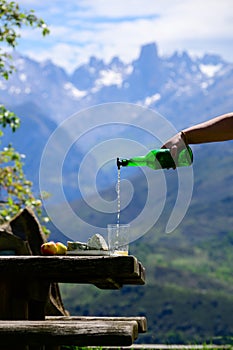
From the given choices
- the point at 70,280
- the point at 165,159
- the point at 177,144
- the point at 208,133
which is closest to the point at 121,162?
the point at 165,159

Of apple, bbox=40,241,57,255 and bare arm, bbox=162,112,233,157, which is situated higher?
bare arm, bbox=162,112,233,157

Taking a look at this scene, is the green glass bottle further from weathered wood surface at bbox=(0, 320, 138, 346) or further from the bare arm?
weathered wood surface at bbox=(0, 320, 138, 346)

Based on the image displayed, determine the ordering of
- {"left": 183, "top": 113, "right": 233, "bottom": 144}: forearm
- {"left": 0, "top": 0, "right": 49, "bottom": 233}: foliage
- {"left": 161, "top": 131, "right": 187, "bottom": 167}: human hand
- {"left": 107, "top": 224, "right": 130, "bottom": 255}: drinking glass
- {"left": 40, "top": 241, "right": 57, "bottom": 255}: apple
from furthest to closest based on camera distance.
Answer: {"left": 0, "top": 0, "right": 49, "bottom": 233}: foliage
{"left": 40, "top": 241, "right": 57, "bottom": 255}: apple
{"left": 107, "top": 224, "right": 130, "bottom": 255}: drinking glass
{"left": 161, "top": 131, "right": 187, "bottom": 167}: human hand
{"left": 183, "top": 113, "right": 233, "bottom": 144}: forearm

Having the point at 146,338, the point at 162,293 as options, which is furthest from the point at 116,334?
the point at 162,293

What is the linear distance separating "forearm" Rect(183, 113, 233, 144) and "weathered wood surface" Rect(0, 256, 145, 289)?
2.51ft

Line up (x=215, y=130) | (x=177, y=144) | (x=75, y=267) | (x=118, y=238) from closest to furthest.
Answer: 1. (x=215, y=130)
2. (x=177, y=144)
3. (x=75, y=267)
4. (x=118, y=238)

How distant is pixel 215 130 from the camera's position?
3629 mm

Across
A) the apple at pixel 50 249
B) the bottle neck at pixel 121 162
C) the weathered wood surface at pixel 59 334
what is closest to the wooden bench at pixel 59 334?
the weathered wood surface at pixel 59 334

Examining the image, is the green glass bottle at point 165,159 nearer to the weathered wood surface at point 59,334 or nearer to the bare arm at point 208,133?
the bare arm at point 208,133

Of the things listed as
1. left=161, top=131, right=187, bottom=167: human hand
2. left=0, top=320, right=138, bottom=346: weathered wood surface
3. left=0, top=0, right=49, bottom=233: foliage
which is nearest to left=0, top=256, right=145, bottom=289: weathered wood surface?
left=0, top=320, right=138, bottom=346: weathered wood surface

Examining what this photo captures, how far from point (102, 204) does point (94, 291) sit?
400 ft

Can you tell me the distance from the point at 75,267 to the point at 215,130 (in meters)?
1.08

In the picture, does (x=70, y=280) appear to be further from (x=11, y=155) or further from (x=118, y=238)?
(x=11, y=155)

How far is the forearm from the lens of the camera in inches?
142
